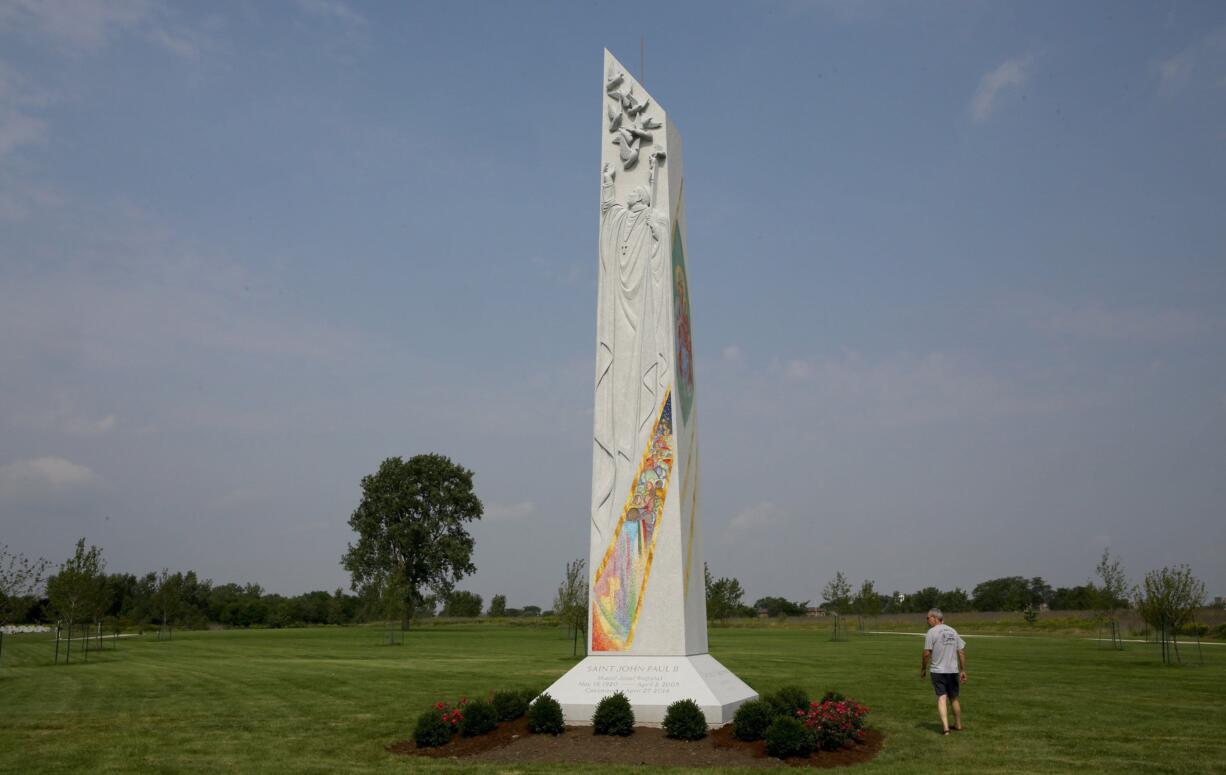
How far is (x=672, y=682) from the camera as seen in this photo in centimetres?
1338

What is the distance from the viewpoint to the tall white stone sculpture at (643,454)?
13766 mm

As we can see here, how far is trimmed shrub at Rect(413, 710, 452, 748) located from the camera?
43.2 ft

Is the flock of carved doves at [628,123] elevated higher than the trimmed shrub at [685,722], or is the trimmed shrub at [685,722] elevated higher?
the flock of carved doves at [628,123]

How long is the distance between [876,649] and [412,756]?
29775 millimetres

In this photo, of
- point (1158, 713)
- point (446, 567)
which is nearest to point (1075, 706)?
point (1158, 713)

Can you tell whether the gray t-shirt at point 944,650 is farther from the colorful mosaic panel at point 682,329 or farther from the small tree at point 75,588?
the small tree at point 75,588

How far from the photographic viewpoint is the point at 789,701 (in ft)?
44.5

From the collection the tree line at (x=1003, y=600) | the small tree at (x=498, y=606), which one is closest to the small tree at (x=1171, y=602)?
the tree line at (x=1003, y=600)

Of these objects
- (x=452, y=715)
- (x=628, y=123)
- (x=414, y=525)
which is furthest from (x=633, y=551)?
(x=414, y=525)

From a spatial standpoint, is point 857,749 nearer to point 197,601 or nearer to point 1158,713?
point 1158,713

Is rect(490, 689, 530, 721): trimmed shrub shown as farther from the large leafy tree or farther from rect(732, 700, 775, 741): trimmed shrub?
the large leafy tree

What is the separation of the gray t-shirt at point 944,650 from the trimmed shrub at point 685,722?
4.09 meters

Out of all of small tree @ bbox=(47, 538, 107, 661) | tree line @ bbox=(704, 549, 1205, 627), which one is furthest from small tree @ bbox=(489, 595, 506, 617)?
small tree @ bbox=(47, 538, 107, 661)

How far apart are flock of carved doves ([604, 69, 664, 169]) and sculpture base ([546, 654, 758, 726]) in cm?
825
